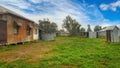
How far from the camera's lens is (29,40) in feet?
80.9

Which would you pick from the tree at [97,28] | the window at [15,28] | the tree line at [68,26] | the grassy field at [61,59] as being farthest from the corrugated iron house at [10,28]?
the tree at [97,28]

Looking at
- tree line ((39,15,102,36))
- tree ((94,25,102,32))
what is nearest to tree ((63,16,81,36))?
tree line ((39,15,102,36))

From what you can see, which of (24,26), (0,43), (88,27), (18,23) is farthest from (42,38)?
(88,27)

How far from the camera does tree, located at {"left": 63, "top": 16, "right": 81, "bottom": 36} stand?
6731 centimetres

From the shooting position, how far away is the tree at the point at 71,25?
67312mm

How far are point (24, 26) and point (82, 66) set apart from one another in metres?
16.2

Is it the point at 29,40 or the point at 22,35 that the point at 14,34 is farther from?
the point at 29,40

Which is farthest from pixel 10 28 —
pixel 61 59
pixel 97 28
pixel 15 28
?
pixel 97 28

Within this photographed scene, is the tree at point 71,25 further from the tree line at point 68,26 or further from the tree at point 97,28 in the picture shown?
the tree at point 97,28

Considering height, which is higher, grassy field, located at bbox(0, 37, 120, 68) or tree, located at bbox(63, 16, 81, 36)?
tree, located at bbox(63, 16, 81, 36)

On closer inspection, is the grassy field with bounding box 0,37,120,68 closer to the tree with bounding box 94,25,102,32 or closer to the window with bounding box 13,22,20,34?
the window with bounding box 13,22,20,34

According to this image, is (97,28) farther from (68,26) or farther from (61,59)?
(61,59)

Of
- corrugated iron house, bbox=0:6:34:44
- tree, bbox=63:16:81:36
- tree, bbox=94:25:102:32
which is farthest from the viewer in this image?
tree, bbox=94:25:102:32

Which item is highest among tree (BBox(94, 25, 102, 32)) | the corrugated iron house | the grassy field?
tree (BBox(94, 25, 102, 32))
